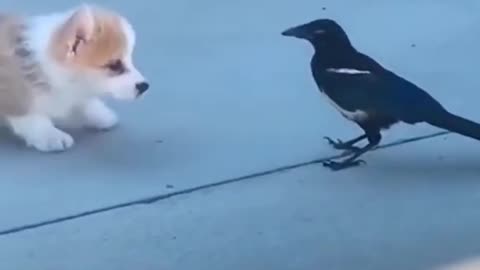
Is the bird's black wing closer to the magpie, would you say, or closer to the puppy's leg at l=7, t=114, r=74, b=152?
the magpie

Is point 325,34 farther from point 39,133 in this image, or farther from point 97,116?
point 39,133

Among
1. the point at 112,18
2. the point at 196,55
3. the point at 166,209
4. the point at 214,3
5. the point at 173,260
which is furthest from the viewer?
the point at 214,3

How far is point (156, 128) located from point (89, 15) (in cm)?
60

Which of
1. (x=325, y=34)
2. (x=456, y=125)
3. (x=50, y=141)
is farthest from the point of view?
(x=50, y=141)

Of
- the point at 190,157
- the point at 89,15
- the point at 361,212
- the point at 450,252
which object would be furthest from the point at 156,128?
the point at 450,252

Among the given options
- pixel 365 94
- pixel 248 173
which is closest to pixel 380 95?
pixel 365 94

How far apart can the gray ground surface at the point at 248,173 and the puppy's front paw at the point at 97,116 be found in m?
0.05

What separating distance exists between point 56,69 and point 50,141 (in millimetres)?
255

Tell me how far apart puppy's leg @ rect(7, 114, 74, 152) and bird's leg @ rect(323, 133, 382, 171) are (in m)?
0.89

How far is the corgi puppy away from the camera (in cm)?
473

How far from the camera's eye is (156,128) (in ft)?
16.7

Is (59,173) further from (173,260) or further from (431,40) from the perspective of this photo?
(431,40)

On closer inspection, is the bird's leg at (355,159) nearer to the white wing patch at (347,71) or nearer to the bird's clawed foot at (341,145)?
the bird's clawed foot at (341,145)

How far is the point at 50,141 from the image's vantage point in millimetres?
4844
